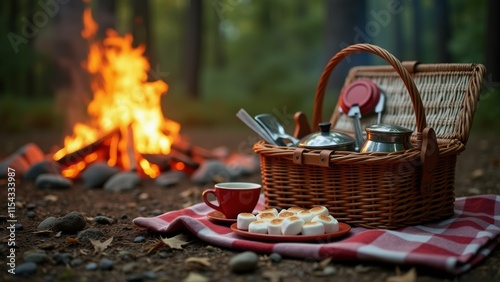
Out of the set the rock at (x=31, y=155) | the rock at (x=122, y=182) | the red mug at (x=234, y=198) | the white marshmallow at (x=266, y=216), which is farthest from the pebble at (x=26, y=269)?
the rock at (x=31, y=155)

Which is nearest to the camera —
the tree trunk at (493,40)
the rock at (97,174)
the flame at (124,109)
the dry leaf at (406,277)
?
the dry leaf at (406,277)

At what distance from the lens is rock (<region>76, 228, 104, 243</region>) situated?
2.56 m

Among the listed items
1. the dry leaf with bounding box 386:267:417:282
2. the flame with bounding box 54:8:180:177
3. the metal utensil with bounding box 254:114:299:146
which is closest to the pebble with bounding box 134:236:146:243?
the metal utensil with bounding box 254:114:299:146

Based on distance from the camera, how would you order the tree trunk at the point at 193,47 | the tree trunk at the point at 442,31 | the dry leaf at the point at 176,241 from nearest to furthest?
the dry leaf at the point at 176,241
the tree trunk at the point at 442,31
the tree trunk at the point at 193,47

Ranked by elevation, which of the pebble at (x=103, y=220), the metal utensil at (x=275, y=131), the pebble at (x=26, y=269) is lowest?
the pebble at (x=103, y=220)

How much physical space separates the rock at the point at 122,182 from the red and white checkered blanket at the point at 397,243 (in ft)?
5.27

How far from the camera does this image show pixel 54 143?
25.0ft

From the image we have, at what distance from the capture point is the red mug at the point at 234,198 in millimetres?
2643

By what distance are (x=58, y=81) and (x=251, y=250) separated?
20.5ft

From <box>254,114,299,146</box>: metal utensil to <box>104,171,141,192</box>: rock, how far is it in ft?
5.40

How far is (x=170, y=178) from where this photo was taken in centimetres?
466

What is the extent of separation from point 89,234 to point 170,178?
6.80 feet

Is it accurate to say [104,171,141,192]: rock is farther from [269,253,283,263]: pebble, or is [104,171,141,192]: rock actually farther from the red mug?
[269,253,283,263]: pebble

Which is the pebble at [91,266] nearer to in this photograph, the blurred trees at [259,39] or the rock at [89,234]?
the rock at [89,234]
